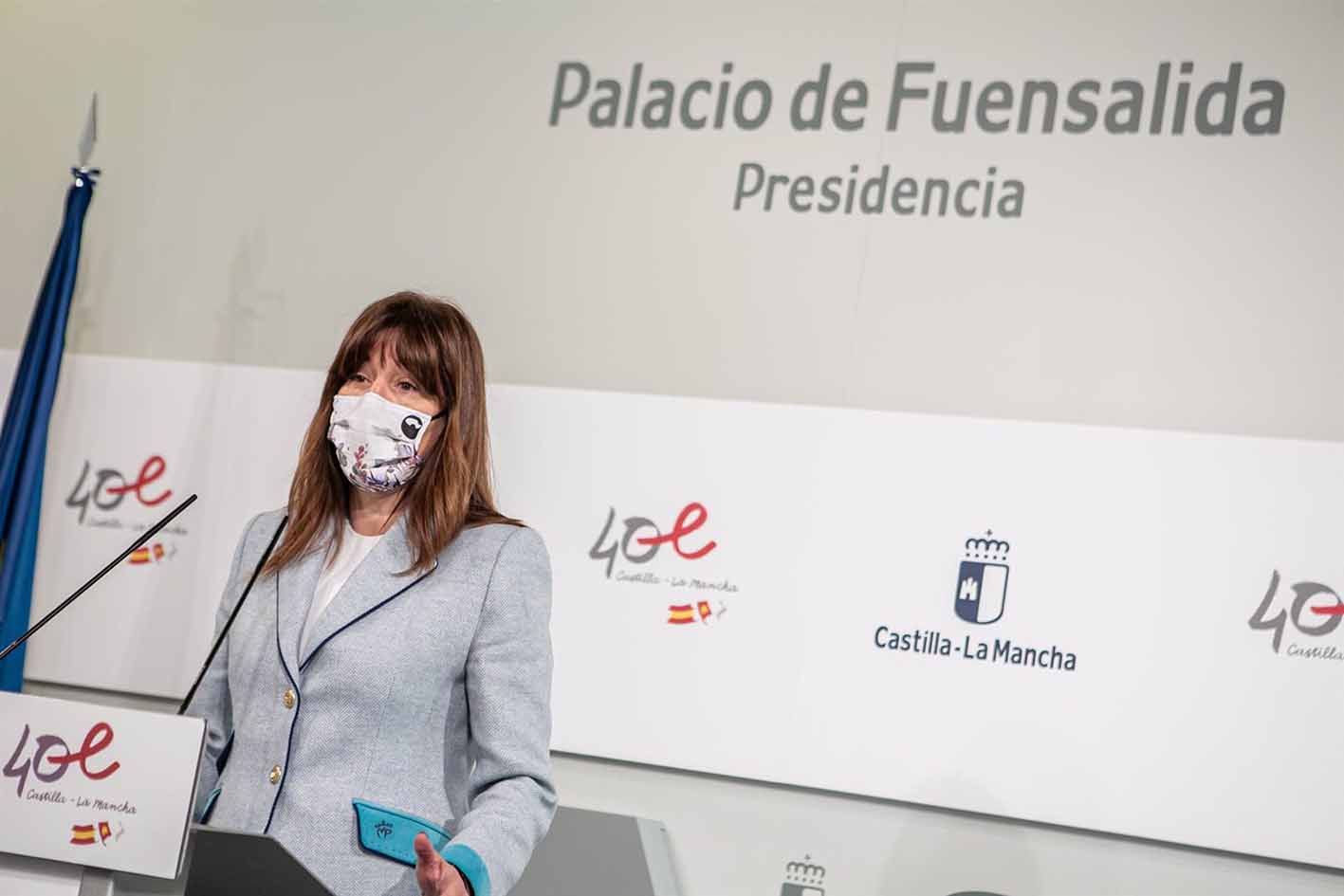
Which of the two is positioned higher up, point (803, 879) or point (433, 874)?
point (433, 874)

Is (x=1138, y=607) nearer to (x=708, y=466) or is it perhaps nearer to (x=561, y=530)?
(x=708, y=466)

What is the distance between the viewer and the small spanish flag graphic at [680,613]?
3.20 meters

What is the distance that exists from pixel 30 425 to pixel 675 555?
1741 mm

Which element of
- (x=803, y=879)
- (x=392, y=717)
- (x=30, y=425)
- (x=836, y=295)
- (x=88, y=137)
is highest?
(x=88, y=137)

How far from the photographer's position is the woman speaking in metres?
1.74

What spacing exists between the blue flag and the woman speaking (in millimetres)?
1775

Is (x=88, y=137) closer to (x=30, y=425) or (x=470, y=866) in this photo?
(x=30, y=425)

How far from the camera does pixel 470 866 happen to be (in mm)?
1571

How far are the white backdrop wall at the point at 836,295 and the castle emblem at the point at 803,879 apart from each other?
3cm

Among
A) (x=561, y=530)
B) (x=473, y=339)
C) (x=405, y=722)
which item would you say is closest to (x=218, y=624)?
(x=405, y=722)

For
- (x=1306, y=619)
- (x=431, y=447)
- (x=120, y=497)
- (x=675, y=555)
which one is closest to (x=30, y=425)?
(x=120, y=497)

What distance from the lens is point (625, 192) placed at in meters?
3.51

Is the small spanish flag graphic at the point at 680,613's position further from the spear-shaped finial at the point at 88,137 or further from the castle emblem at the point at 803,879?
the spear-shaped finial at the point at 88,137

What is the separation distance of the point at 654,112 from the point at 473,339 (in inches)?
65.8
